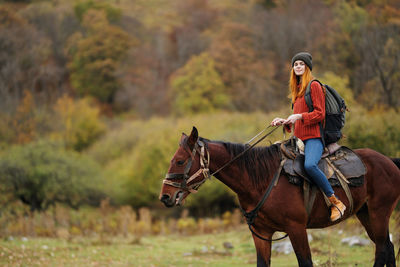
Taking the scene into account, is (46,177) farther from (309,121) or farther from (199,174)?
(309,121)

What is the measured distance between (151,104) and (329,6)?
26419 millimetres

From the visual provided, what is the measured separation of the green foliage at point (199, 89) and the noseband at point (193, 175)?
42.2 meters

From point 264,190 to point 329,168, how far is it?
988 millimetres

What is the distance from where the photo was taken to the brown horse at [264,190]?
230 inches

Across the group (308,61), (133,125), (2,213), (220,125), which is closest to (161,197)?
(308,61)

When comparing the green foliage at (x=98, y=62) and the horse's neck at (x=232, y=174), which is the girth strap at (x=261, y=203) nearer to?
the horse's neck at (x=232, y=174)

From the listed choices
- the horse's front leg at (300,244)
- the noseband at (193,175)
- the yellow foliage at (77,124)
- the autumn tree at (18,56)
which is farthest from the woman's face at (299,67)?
the yellow foliage at (77,124)

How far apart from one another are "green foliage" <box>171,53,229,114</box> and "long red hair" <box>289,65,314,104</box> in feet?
A: 136

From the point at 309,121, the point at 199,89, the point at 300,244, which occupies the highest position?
the point at 309,121

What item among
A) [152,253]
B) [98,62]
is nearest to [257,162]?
[152,253]

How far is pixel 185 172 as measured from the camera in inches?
228

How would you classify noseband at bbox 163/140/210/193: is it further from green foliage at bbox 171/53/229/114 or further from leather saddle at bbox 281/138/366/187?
green foliage at bbox 171/53/229/114

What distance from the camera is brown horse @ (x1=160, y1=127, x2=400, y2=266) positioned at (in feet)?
19.1

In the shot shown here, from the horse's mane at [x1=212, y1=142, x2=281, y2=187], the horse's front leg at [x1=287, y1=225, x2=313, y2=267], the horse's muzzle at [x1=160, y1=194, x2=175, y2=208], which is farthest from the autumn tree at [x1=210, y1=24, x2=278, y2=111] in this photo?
the horse's muzzle at [x1=160, y1=194, x2=175, y2=208]
